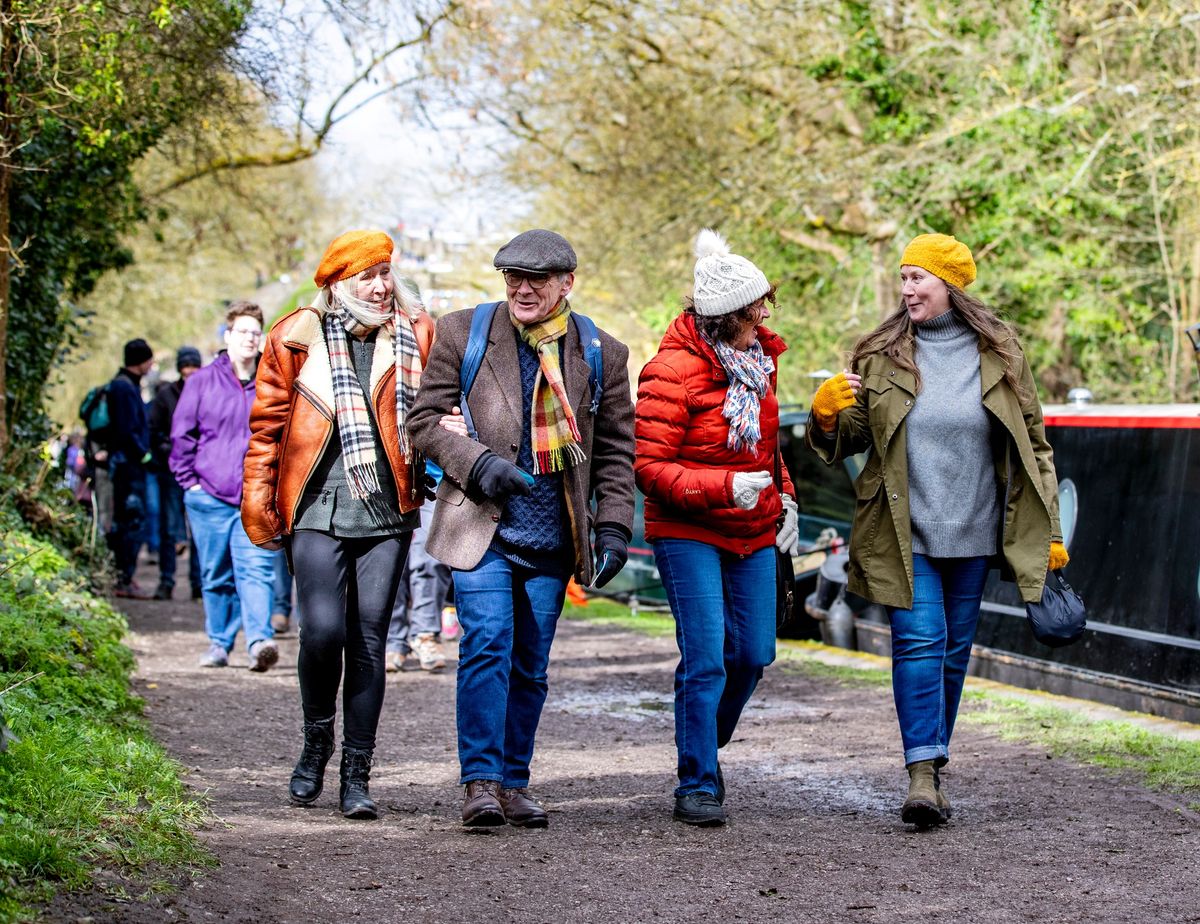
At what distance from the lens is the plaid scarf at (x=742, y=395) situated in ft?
19.3

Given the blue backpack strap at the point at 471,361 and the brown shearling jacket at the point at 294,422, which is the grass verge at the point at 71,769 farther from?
the blue backpack strap at the point at 471,361

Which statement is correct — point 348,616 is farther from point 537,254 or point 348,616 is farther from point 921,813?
point 921,813

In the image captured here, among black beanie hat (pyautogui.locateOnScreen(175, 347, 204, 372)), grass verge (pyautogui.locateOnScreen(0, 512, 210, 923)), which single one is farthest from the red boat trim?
black beanie hat (pyautogui.locateOnScreen(175, 347, 204, 372))

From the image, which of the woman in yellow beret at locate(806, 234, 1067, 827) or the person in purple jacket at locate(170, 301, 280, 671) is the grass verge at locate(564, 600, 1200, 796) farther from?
the person in purple jacket at locate(170, 301, 280, 671)

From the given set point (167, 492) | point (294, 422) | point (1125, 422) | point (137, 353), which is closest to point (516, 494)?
point (294, 422)

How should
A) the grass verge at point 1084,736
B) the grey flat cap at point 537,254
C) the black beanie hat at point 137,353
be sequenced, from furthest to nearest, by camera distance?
the black beanie hat at point 137,353 → the grass verge at point 1084,736 → the grey flat cap at point 537,254

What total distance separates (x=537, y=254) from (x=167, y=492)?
10240mm

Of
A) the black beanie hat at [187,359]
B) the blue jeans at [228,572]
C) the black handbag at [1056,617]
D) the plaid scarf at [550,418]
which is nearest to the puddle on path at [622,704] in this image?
the blue jeans at [228,572]

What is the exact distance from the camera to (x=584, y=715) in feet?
29.9

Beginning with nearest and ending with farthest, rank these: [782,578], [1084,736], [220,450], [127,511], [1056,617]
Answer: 1. [1056,617]
2. [782,578]
3. [1084,736]
4. [220,450]
5. [127,511]

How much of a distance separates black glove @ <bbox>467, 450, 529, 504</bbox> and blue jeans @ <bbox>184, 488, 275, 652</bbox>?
423 centimetres

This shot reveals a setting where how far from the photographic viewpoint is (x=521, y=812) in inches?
229

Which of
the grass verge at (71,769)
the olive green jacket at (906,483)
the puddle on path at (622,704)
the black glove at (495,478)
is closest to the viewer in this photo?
the grass verge at (71,769)

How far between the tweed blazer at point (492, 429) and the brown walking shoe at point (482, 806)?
2.44ft
